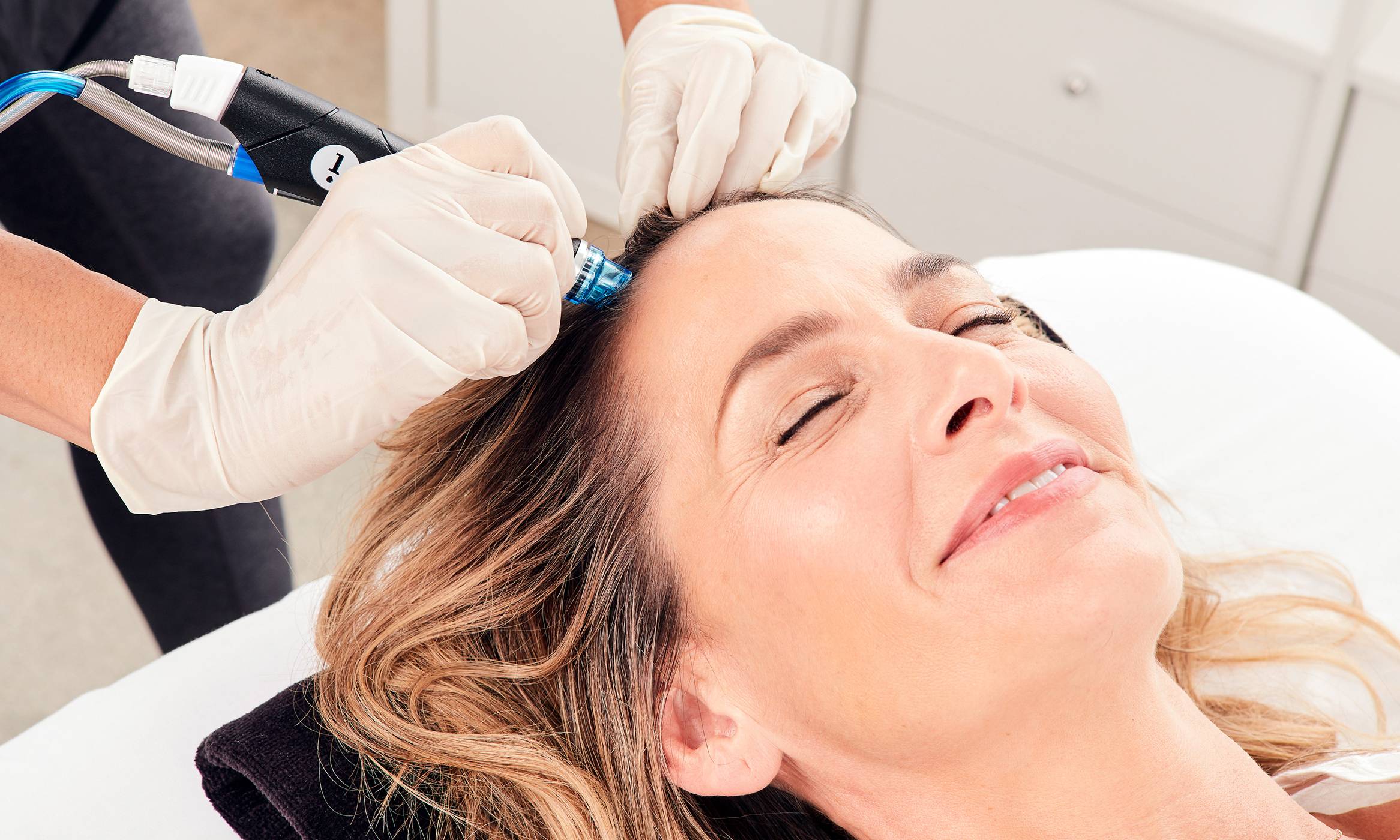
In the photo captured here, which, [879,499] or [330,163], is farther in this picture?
[330,163]

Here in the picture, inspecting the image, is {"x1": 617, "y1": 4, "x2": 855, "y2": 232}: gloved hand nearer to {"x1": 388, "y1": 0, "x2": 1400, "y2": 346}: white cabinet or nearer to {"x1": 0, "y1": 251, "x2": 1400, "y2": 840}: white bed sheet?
{"x1": 0, "y1": 251, "x2": 1400, "y2": 840}: white bed sheet

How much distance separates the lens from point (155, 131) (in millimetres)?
1156

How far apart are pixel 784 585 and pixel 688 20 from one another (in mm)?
760

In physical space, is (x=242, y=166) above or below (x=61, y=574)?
above

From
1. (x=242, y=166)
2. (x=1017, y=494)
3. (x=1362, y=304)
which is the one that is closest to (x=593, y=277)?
(x=242, y=166)

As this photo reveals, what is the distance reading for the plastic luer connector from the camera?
4.17 feet

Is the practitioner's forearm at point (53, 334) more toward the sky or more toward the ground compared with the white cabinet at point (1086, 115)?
more toward the sky

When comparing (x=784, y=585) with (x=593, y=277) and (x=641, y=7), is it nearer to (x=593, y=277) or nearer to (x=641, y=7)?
(x=593, y=277)

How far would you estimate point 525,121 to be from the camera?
2.96 metres

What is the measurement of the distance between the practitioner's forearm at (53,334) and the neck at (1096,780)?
719 mm

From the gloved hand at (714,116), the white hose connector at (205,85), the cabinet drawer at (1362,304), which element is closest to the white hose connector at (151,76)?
the white hose connector at (205,85)

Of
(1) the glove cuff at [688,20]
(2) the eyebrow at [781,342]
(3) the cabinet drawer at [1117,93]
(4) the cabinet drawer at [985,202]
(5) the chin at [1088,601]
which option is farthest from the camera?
(4) the cabinet drawer at [985,202]

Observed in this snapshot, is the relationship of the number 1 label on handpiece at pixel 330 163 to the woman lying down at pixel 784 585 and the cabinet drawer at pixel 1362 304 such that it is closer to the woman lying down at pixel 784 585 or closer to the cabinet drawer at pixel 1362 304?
the woman lying down at pixel 784 585

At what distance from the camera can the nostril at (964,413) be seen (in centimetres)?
112
